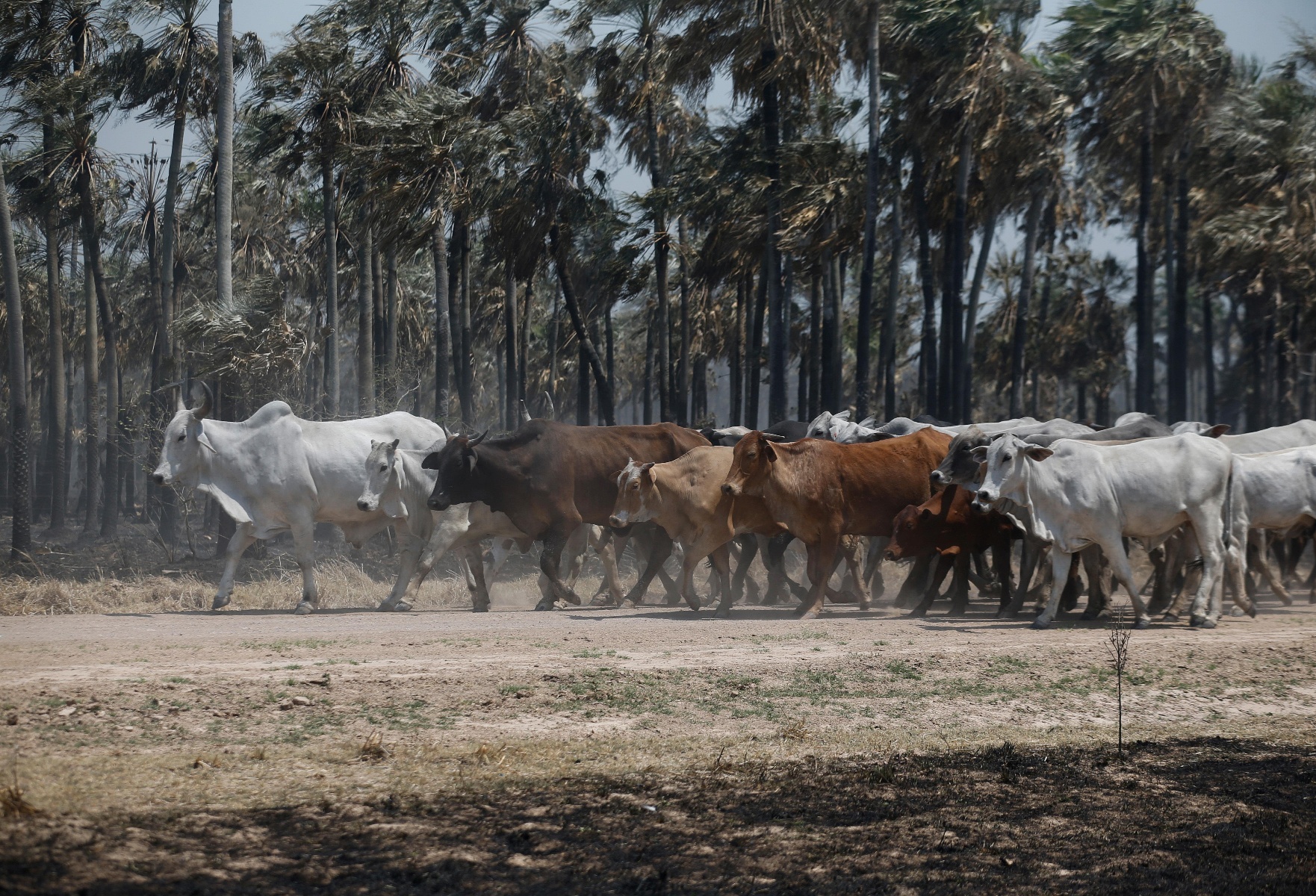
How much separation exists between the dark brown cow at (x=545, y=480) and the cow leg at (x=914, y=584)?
3.20 m

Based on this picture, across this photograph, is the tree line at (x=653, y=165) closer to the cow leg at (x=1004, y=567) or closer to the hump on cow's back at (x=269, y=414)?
the hump on cow's back at (x=269, y=414)

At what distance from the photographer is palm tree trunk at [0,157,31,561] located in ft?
84.7

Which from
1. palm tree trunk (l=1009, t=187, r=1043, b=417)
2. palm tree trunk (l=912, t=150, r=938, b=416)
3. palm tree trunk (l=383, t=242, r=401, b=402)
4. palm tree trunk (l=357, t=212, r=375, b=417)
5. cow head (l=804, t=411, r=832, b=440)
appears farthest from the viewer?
palm tree trunk (l=1009, t=187, r=1043, b=417)

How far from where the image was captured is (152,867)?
17.5 feet

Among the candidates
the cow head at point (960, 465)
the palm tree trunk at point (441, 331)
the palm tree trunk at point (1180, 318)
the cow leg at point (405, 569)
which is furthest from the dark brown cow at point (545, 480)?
the palm tree trunk at point (1180, 318)

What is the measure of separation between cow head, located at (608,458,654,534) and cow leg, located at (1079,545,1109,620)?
18.2 feet

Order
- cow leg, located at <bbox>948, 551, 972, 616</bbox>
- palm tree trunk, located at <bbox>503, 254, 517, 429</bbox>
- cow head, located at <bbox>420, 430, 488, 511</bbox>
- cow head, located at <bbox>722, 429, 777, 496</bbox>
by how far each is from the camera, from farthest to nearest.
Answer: palm tree trunk, located at <bbox>503, 254, 517, 429</bbox>
cow head, located at <bbox>420, 430, 488, 511</bbox>
cow leg, located at <bbox>948, 551, 972, 616</bbox>
cow head, located at <bbox>722, 429, 777, 496</bbox>

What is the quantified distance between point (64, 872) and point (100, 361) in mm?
56925

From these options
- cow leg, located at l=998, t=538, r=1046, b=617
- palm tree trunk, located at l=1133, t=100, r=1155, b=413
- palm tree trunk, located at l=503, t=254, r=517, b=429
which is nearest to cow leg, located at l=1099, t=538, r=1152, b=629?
cow leg, located at l=998, t=538, r=1046, b=617

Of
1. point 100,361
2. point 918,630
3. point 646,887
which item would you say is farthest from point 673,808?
point 100,361

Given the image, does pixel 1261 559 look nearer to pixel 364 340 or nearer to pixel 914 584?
pixel 914 584

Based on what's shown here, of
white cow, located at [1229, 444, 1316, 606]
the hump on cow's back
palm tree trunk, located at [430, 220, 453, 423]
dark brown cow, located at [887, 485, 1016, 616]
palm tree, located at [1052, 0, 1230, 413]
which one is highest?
palm tree, located at [1052, 0, 1230, 413]

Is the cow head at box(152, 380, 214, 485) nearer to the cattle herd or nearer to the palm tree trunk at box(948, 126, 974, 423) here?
the cattle herd

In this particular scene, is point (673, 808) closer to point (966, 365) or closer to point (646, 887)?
point (646, 887)
